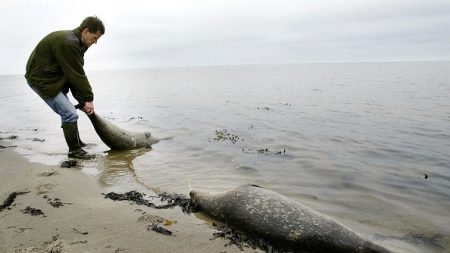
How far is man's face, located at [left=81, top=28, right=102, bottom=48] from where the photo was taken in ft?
20.4

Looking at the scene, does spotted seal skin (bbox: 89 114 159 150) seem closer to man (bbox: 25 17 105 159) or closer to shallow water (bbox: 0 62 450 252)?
shallow water (bbox: 0 62 450 252)

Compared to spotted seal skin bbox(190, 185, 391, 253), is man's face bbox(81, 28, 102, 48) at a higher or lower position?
higher

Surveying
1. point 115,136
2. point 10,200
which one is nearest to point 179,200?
point 10,200

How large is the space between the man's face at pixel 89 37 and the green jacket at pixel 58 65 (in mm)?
81

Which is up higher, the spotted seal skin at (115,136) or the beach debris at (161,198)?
the spotted seal skin at (115,136)

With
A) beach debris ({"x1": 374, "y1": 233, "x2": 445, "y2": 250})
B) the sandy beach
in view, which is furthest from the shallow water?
the sandy beach

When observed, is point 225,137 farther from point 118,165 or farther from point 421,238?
point 421,238

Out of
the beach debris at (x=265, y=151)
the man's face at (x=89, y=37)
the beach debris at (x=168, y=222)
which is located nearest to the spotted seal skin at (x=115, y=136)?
the man's face at (x=89, y=37)

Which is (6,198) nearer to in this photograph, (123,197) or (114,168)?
(123,197)

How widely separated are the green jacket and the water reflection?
132 centimetres

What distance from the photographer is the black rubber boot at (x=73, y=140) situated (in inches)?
268

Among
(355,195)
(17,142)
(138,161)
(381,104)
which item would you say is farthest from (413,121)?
(17,142)

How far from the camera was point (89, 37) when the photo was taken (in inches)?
247

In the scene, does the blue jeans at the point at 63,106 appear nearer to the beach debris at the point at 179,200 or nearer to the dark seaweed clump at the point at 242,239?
the beach debris at the point at 179,200
